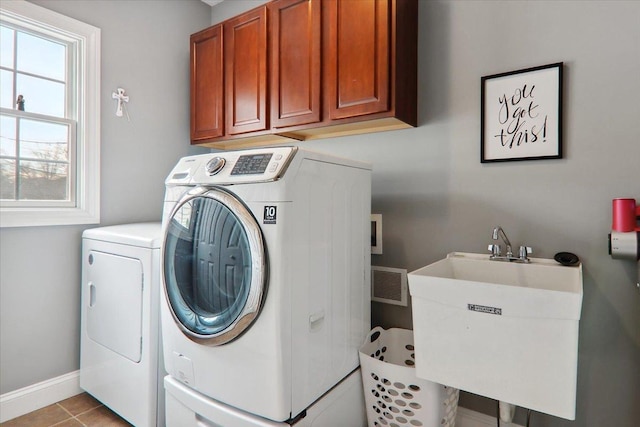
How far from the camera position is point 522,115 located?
171cm

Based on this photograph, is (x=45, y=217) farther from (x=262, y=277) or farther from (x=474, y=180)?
(x=474, y=180)

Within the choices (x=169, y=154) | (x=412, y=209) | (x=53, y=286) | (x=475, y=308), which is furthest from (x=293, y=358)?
(x=169, y=154)

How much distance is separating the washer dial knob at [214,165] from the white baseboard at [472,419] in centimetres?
173

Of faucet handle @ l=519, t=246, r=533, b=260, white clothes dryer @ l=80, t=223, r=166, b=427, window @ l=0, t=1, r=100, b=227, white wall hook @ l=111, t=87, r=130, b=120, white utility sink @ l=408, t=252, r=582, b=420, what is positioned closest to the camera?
white utility sink @ l=408, t=252, r=582, b=420

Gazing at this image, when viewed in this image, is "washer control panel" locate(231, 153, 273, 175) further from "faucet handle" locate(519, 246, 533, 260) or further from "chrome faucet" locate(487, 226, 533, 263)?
"faucet handle" locate(519, 246, 533, 260)

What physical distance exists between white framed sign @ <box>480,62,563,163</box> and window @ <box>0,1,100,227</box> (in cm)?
240

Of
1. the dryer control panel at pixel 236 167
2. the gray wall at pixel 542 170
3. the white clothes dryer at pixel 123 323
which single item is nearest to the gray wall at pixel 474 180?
the gray wall at pixel 542 170

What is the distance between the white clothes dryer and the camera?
5.69 feet

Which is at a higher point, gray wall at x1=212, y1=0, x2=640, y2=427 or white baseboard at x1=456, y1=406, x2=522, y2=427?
gray wall at x1=212, y1=0, x2=640, y2=427

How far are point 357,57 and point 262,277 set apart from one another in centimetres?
127

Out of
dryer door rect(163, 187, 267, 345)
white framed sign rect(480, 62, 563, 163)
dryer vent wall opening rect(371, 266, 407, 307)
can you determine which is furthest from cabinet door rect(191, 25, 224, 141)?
white framed sign rect(480, 62, 563, 163)

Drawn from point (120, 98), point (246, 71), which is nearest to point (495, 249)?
point (246, 71)

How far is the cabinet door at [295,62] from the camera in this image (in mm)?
2033

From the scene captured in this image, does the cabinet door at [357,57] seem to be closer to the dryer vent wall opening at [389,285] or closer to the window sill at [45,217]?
the dryer vent wall opening at [389,285]
